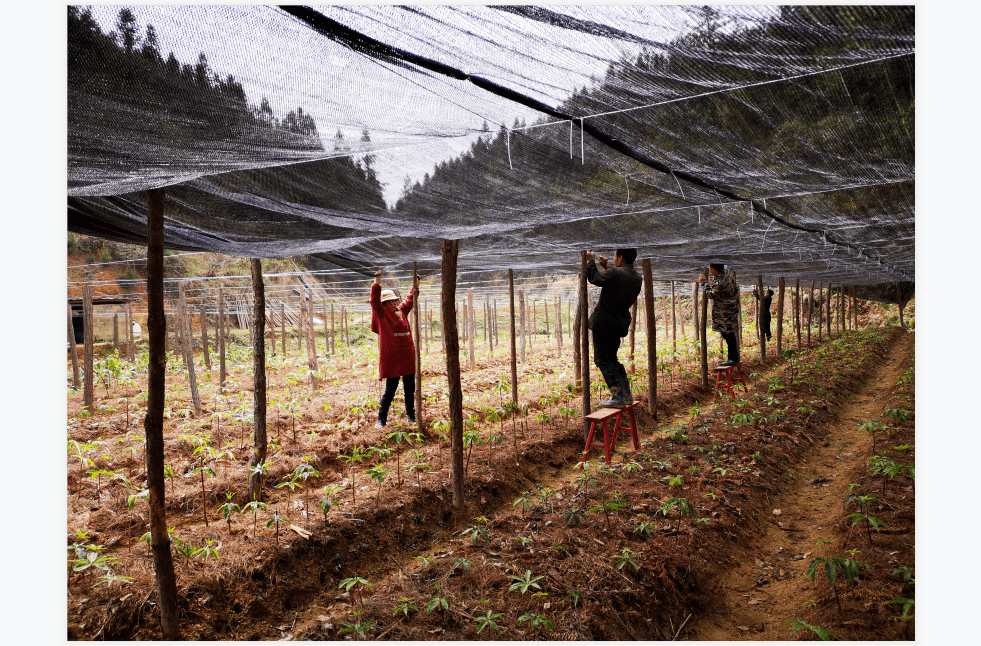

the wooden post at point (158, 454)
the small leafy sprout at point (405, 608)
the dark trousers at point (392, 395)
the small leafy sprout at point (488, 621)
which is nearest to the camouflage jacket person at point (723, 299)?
the dark trousers at point (392, 395)

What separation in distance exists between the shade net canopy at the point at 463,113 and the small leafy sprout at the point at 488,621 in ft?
8.56

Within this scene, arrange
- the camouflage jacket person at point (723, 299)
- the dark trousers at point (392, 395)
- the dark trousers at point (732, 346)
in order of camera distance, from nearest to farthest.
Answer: the dark trousers at point (392, 395)
the camouflage jacket person at point (723, 299)
the dark trousers at point (732, 346)

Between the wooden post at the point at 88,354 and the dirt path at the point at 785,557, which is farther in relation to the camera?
the wooden post at the point at 88,354

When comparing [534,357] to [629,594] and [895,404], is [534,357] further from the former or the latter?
[629,594]

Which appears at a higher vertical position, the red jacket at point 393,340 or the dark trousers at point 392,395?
the red jacket at point 393,340

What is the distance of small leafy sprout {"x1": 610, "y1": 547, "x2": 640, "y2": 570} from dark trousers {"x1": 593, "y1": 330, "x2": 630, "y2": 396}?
2.54 metres

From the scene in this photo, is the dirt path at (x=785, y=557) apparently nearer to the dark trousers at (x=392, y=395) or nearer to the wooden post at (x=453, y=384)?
the wooden post at (x=453, y=384)

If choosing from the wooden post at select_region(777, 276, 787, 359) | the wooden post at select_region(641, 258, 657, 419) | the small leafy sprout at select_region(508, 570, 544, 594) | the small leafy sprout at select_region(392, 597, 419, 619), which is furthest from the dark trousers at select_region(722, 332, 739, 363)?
the small leafy sprout at select_region(392, 597, 419, 619)

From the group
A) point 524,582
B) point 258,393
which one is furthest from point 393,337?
point 524,582

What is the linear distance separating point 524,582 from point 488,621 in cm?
40

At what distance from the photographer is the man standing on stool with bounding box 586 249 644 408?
563 cm

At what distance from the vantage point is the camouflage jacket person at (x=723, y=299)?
8.51 meters

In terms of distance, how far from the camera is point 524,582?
10.2ft
